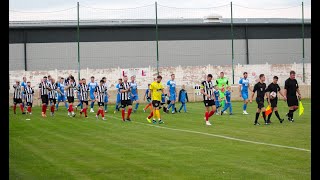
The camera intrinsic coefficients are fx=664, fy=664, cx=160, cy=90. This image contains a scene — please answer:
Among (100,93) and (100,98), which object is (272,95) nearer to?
(100,98)

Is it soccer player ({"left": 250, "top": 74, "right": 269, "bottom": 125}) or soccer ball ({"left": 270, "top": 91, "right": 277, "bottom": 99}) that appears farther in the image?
soccer ball ({"left": 270, "top": 91, "right": 277, "bottom": 99})

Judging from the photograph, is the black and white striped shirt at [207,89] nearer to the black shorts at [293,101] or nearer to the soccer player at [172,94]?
the black shorts at [293,101]

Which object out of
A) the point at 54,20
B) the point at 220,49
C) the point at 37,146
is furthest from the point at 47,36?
the point at 37,146

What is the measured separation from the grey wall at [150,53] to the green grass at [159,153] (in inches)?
1085

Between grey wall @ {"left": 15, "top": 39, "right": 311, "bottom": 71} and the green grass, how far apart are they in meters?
→ 27.5

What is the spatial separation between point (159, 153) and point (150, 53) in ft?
130

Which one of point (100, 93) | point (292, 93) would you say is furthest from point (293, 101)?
point (100, 93)

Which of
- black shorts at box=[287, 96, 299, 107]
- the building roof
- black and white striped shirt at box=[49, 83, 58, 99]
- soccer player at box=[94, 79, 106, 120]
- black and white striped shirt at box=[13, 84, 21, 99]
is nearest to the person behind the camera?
black shorts at box=[287, 96, 299, 107]

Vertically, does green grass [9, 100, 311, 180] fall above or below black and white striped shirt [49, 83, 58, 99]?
below

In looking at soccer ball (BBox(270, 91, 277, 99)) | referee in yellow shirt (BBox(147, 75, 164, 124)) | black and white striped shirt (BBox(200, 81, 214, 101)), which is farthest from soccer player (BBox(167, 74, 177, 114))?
soccer ball (BBox(270, 91, 277, 99))

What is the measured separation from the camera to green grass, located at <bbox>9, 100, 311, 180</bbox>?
12.3 meters

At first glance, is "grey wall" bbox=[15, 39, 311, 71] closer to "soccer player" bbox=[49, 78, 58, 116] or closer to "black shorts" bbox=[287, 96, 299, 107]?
"soccer player" bbox=[49, 78, 58, 116]

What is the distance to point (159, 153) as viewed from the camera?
16.3 metres

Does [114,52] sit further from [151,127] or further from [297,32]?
[151,127]
